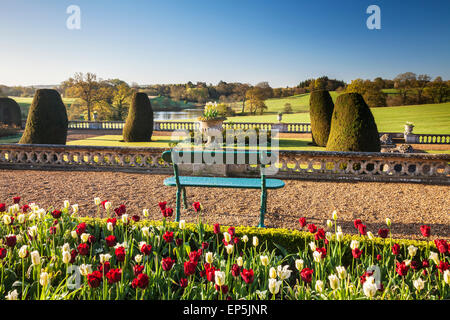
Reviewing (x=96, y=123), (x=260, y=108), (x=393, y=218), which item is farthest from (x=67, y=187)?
(x=260, y=108)

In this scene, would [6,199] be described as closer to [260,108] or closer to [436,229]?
[436,229]

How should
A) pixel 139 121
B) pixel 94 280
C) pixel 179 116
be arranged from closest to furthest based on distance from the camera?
1. pixel 94 280
2. pixel 139 121
3. pixel 179 116

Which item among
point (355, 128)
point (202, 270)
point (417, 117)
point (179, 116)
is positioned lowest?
point (202, 270)

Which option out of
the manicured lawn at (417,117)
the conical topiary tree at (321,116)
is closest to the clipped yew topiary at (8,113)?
the manicured lawn at (417,117)

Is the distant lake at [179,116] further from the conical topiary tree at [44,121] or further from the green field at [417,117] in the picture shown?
the conical topiary tree at [44,121]

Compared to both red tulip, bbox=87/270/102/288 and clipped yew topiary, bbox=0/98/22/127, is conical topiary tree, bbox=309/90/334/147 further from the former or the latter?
clipped yew topiary, bbox=0/98/22/127

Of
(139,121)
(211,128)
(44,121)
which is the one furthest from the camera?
(139,121)

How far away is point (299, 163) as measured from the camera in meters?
9.52

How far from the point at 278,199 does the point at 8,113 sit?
2747 cm

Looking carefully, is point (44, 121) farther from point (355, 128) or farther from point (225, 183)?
point (355, 128)

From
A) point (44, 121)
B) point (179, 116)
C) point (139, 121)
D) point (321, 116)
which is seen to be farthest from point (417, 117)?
point (44, 121)

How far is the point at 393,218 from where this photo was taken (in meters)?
5.97
